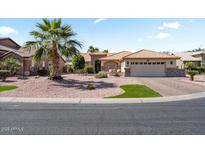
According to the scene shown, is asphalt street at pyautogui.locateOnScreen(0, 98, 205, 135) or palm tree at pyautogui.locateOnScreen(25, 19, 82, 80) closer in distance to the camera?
asphalt street at pyautogui.locateOnScreen(0, 98, 205, 135)

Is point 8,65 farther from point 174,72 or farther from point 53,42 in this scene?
point 174,72

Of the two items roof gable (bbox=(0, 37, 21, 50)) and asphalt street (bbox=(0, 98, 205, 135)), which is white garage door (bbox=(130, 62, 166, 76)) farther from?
roof gable (bbox=(0, 37, 21, 50))

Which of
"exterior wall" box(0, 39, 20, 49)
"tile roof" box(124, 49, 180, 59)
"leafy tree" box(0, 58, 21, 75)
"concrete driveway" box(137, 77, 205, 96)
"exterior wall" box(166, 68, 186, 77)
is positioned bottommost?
"concrete driveway" box(137, 77, 205, 96)

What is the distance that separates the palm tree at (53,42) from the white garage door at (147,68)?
14.2 meters

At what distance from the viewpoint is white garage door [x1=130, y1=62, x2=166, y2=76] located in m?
34.0

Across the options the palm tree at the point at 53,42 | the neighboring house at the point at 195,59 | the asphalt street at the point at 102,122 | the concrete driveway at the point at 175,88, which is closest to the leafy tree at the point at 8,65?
the palm tree at the point at 53,42

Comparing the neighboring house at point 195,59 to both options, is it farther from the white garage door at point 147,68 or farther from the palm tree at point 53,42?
the palm tree at point 53,42

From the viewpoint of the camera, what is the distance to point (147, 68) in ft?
112

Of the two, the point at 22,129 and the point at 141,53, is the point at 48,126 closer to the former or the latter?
the point at 22,129

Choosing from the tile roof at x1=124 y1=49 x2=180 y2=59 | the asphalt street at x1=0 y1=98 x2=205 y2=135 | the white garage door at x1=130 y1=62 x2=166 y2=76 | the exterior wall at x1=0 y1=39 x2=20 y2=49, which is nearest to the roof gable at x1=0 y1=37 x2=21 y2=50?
the exterior wall at x1=0 y1=39 x2=20 y2=49

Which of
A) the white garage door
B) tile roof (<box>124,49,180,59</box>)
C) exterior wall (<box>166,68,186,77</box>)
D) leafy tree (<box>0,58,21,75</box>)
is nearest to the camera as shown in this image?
leafy tree (<box>0,58,21,75</box>)

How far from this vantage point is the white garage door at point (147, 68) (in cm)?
3403

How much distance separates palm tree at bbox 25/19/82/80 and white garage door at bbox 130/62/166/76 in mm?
14222

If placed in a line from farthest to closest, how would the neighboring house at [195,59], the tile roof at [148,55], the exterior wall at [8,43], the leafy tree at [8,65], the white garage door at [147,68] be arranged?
the neighboring house at [195,59] → the exterior wall at [8,43] → the white garage door at [147,68] → the tile roof at [148,55] → the leafy tree at [8,65]
